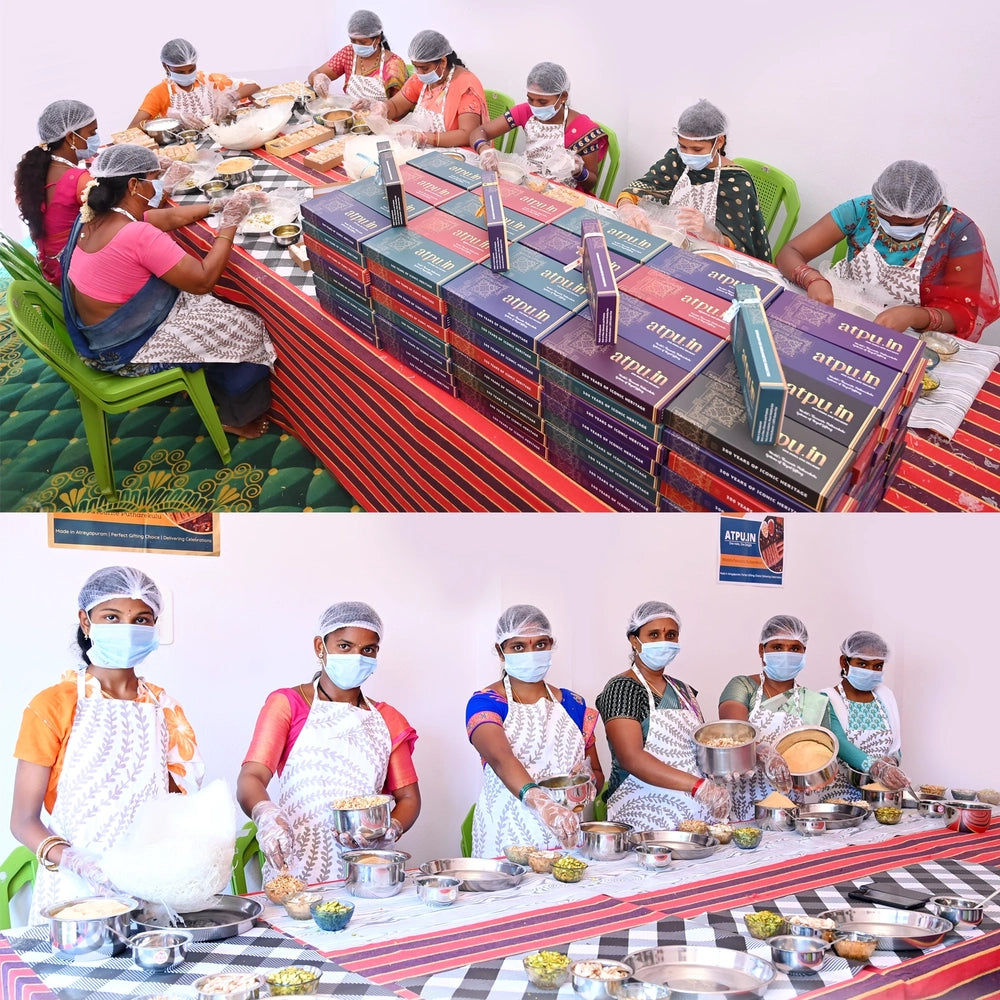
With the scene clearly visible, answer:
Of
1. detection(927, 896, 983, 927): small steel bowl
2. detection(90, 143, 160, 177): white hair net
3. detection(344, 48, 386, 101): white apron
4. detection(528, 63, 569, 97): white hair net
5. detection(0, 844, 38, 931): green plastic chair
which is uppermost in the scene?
detection(344, 48, 386, 101): white apron

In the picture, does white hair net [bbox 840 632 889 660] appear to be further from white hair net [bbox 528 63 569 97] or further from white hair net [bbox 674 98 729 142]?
white hair net [bbox 528 63 569 97]

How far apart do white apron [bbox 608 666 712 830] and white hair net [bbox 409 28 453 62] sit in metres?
2.61

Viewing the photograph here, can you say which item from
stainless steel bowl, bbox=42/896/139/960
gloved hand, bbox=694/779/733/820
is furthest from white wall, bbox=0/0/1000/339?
stainless steel bowl, bbox=42/896/139/960

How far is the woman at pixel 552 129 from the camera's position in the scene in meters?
3.96

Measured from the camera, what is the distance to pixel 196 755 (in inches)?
120

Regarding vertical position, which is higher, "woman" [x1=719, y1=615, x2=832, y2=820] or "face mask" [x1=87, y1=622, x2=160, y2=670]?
"face mask" [x1=87, y1=622, x2=160, y2=670]

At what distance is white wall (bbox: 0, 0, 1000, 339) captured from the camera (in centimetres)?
339

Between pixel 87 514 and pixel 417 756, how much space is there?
5.27 feet

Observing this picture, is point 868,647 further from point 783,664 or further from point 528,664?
point 528,664

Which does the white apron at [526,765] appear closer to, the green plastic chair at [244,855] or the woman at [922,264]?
the green plastic chair at [244,855]

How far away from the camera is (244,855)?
3252mm

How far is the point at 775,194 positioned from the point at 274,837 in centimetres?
293

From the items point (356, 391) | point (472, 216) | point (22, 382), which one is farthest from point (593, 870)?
point (22, 382)

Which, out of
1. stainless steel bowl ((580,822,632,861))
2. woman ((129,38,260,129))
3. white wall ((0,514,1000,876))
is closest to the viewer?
stainless steel bowl ((580,822,632,861))
